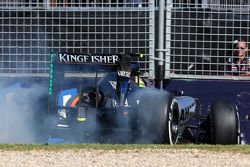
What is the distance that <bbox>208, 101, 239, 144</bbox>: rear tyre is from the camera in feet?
30.8

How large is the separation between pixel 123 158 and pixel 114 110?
1709mm

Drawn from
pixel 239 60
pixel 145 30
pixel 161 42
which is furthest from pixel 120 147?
pixel 239 60

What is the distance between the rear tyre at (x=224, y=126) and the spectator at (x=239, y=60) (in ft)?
7.59

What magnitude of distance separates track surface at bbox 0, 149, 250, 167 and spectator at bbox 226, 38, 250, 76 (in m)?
3.78

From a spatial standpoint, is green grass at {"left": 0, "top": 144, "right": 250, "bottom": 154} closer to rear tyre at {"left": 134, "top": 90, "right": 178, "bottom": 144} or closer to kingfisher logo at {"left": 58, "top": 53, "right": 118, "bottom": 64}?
rear tyre at {"left": 134, "top": 90, "right": 178, "bottom": 144}

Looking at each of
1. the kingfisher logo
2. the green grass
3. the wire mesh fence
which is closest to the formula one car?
the kingfisher logo

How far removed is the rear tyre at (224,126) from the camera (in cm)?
938

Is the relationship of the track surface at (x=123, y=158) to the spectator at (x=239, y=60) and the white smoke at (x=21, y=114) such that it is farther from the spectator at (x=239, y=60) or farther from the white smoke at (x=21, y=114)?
the spectator at (x=239, y=60)

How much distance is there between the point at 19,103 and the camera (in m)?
10.8

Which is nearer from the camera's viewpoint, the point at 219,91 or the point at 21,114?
the point at 21,114

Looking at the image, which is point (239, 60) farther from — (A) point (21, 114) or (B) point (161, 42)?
(A) point (21, 114)

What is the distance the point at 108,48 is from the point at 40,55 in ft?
4.20

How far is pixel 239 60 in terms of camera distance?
11867 mm

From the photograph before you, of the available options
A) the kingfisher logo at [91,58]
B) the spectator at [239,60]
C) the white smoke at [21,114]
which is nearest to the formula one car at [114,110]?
the kingfisher logo at [91,58]
